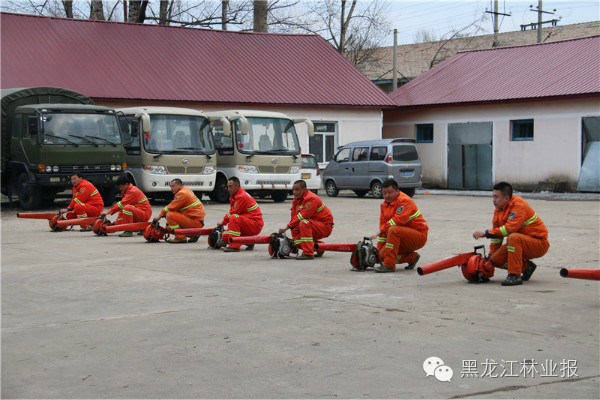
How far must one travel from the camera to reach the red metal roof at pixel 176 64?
98.5 ft

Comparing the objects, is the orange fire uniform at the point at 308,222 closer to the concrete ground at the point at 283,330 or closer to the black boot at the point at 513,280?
the concrete ground at the point at 283,330

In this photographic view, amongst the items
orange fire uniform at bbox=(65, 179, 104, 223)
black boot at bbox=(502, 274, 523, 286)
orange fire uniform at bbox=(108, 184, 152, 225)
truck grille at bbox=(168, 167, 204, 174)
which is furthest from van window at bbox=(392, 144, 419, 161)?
black boot at bbox=(502, 274, 523, 286)

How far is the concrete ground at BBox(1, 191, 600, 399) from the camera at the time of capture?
5746 mm

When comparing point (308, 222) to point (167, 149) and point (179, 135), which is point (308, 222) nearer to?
point (167, 149)

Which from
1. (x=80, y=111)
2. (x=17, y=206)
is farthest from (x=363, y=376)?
(x=17, y=206)

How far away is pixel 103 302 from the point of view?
8883 millimetres

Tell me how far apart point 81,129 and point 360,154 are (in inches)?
415

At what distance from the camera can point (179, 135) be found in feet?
81.1

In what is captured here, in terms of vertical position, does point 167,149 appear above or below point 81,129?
below

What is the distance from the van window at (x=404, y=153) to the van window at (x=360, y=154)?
3.72 ft

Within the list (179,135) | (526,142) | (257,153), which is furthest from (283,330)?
(526,142)

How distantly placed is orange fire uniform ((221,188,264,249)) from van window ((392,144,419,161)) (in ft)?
48.8

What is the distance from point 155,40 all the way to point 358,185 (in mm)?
11087

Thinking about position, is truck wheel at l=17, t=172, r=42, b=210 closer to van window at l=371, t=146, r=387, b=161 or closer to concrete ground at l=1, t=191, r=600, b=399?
concrete ground at l=1, t=191, r=600, b=399
